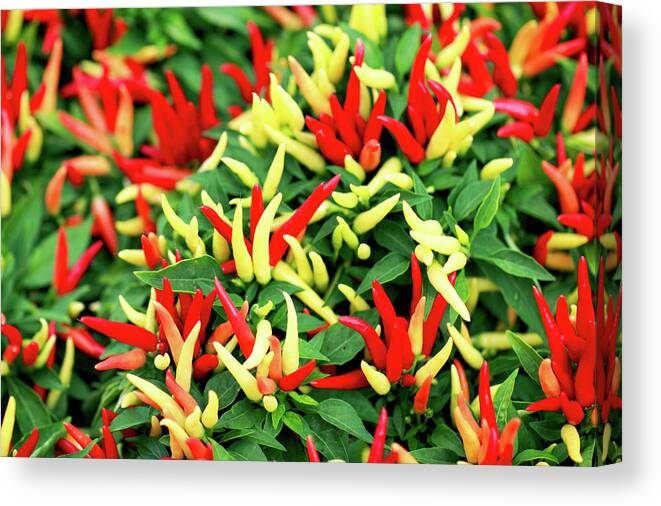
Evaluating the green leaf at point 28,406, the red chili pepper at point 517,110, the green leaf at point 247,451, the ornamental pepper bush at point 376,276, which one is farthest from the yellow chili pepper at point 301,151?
the green leaf at point 28,406

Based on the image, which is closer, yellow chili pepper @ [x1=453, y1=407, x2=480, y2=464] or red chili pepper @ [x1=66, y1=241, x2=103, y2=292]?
yellow chili pepper @ [x1=453, y1=407, x2=480, y2=464]

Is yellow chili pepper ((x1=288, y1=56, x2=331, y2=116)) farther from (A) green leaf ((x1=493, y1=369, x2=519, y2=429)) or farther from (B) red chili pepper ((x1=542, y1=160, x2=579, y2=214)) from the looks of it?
(A) green leaf ((x1=493, y1=369, x2=519, y2=429))

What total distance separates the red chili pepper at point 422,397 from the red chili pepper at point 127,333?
29 centimetres

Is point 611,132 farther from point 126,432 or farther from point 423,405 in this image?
point 126,432

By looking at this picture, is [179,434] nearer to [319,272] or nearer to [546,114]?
[319,272]

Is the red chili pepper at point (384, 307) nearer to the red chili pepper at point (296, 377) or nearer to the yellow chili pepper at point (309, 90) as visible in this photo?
the red chili pepper at point (296, 377)

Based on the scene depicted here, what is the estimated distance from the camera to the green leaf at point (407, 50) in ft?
3.44

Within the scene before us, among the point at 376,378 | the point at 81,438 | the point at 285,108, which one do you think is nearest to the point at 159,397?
the point at 81,438

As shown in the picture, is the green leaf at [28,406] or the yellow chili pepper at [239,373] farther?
the green leaf at [28,406]

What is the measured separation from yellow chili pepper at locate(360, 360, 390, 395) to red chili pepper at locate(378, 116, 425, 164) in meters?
0.23

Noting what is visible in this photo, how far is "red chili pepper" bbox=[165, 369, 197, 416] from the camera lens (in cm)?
100

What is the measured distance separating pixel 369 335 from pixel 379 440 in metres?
0.11

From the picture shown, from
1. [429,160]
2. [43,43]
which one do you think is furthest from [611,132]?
[43,43]

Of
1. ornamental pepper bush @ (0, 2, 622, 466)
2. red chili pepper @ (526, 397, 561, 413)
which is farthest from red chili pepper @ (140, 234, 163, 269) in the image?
red chili pepper @ (526, 397, 561, 413)
